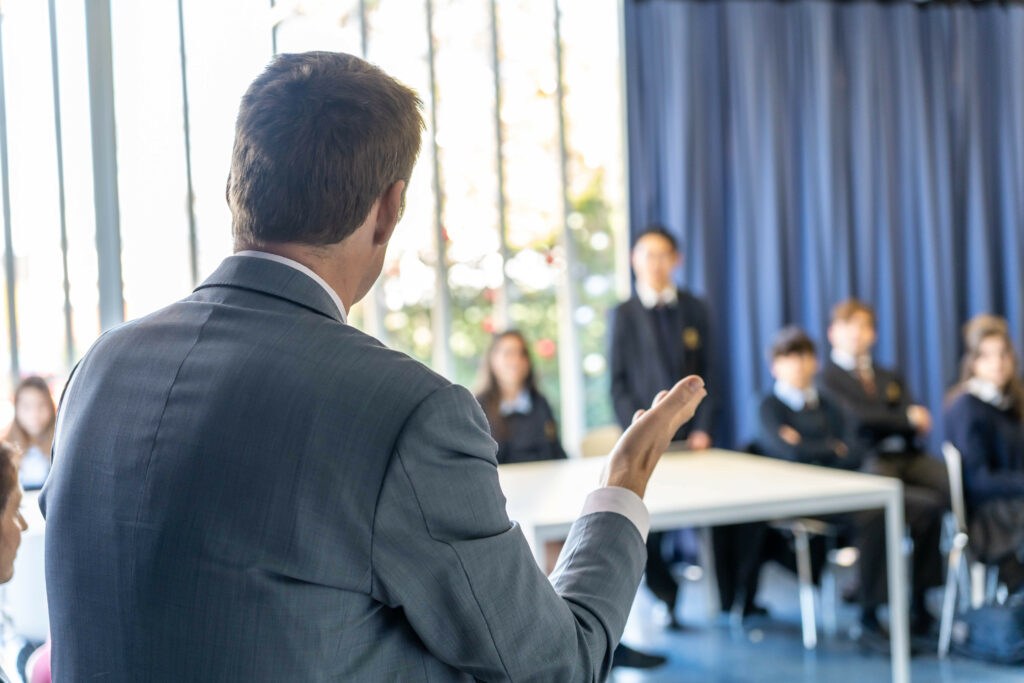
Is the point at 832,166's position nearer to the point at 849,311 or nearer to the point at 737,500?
the point at 849,311

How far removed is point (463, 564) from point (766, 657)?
3190 mm

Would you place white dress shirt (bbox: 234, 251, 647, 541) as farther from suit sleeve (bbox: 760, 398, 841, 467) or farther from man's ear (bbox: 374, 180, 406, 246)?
suit sleeve (bbox: 760, 398, 841, 467)

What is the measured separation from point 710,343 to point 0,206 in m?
3.22

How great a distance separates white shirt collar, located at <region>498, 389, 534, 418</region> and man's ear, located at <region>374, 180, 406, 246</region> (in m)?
3.47

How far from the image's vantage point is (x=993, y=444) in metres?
4.09

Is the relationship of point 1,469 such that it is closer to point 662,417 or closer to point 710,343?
point 662,417

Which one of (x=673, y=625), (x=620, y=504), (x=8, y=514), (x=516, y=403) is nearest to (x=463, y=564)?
(x=620, y=504)

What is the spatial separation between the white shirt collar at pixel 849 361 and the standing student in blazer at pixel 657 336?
696 mm

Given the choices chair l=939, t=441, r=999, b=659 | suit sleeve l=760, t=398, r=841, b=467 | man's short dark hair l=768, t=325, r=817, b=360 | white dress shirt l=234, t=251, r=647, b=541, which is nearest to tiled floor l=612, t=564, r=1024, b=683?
chair l=939, t=441, r=999, b=659

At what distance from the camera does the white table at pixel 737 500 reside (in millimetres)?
2709

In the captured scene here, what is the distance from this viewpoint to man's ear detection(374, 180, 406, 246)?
0.90 meters

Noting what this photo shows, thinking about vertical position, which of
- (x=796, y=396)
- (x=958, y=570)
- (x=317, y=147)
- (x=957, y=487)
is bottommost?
(x=958, y=570)

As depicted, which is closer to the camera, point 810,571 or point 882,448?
point 810,571

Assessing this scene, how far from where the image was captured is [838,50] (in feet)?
18.6
